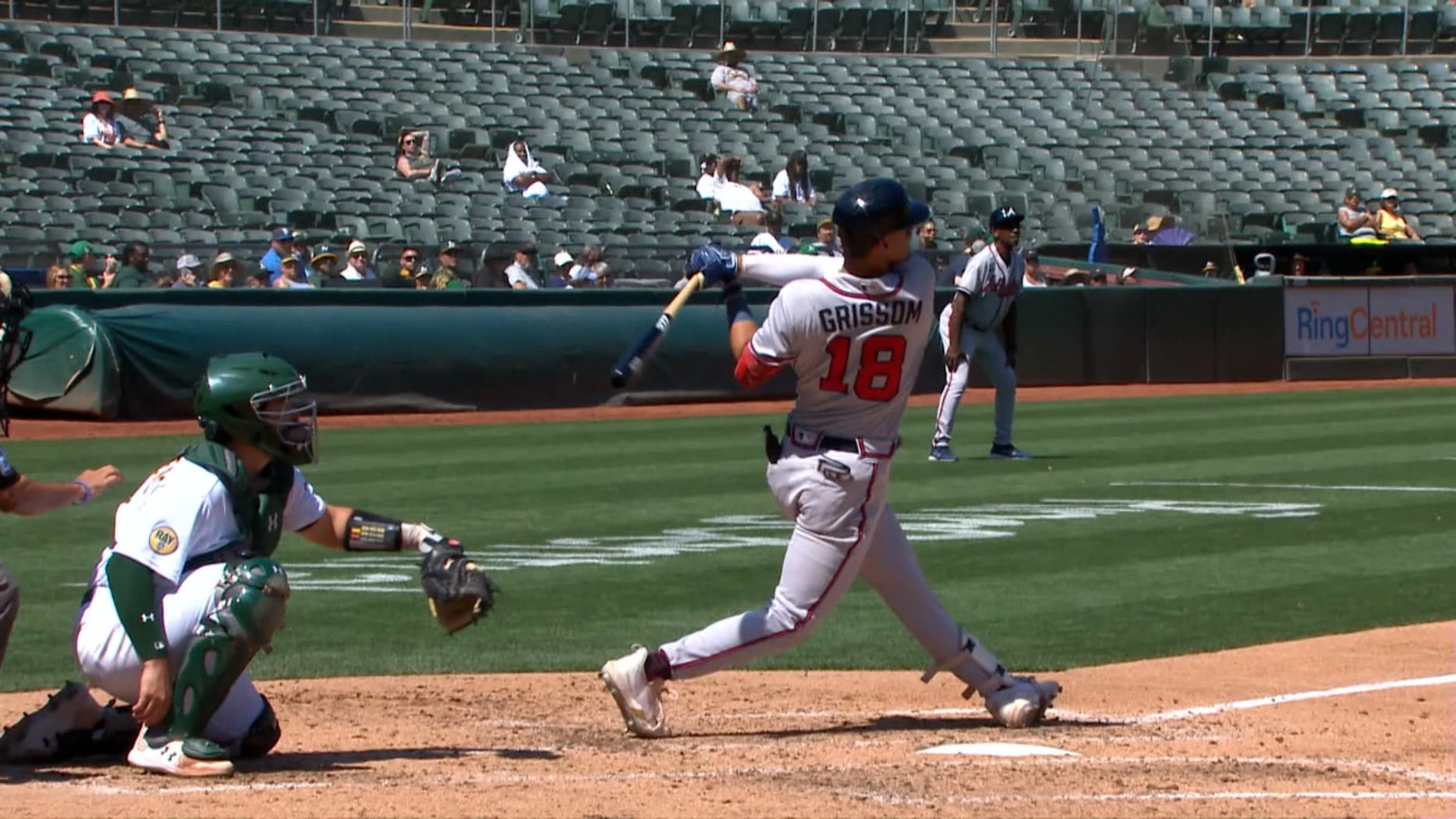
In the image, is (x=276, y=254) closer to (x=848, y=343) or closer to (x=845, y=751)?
(x=848, y=343)

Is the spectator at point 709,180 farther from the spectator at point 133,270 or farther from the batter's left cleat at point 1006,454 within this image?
the batter's left cleat at point 1006,454

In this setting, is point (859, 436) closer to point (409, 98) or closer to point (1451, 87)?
point (409, 98)

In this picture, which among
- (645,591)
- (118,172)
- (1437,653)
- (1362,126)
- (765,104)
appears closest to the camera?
(1437,653)

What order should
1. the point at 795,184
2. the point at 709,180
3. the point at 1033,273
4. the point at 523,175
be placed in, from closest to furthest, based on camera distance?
the point at 1033,273 < the point at 523,175 < the point at 709,180 < the point at 795,184

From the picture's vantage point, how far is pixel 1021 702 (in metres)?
6.50

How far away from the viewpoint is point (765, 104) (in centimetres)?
3481

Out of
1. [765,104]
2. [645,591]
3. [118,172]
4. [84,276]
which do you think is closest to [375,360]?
[84,276]

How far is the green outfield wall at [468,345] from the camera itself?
1802 centimetres

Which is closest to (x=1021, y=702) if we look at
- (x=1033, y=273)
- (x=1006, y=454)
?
(x=1006, y=454)

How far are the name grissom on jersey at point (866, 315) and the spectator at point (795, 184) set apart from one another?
23411mm

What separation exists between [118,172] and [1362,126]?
2262cm

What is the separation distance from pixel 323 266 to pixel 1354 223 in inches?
633

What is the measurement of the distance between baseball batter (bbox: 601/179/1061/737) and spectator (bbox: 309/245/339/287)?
15.0m

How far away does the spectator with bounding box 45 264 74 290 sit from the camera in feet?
63.2
